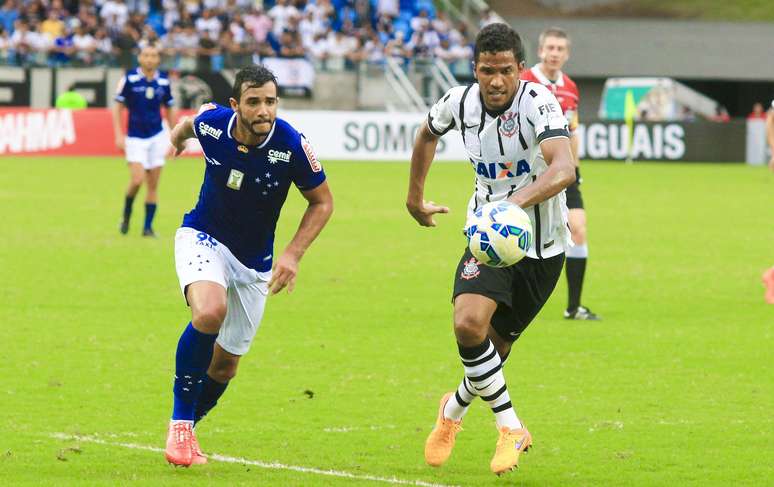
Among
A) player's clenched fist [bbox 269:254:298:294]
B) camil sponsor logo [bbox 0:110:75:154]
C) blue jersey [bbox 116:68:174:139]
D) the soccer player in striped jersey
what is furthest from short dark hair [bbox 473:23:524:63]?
camil sponsor logo [bbox 0:110:75:154]

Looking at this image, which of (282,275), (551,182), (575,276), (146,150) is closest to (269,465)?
(282,275)

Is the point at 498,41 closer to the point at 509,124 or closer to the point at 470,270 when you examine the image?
the point at 509,124

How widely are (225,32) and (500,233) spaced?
3576 centimetres

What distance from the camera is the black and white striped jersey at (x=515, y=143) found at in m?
6.89

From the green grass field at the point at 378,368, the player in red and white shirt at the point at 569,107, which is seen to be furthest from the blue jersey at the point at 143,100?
the player in red and white shirt at the point at 569,107

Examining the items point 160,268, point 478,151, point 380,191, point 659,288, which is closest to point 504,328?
point 478,151

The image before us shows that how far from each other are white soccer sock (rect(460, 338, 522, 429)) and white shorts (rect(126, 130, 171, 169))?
11925mm

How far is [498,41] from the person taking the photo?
6.73 meters

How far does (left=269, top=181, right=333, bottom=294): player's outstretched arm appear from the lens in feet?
22.6

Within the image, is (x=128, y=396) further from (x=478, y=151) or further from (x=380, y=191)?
(x=380, y=191)

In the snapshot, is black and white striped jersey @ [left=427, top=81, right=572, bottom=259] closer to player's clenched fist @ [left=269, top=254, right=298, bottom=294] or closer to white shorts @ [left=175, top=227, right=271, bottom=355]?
player's clenched fist @ [left=269, top=254, right=298, bottom=294]

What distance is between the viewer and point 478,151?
23.0 ft

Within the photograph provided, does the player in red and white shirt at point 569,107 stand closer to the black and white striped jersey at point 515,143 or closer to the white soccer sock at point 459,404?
the black and white striped jersey at point 515,143

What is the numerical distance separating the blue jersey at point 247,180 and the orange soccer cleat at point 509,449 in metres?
1.58
